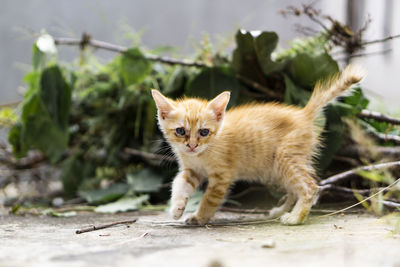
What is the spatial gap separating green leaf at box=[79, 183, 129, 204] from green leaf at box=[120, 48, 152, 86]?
2.16 ft

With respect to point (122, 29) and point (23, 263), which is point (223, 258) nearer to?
point (23, 263)

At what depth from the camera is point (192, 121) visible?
1.64 m

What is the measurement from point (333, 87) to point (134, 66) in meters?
1.18

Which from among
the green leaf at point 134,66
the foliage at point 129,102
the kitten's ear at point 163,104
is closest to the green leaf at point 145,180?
the foliage at point 129,102

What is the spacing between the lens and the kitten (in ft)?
5.38

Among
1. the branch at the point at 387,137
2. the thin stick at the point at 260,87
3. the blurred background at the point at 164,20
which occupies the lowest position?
the branch at the point at 387,137

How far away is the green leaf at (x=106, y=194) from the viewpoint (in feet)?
7.38

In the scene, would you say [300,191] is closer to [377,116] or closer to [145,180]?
[377,116]

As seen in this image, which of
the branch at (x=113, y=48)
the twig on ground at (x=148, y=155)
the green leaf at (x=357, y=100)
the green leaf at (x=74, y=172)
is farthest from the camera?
the green leaf at (x=74, y=172)

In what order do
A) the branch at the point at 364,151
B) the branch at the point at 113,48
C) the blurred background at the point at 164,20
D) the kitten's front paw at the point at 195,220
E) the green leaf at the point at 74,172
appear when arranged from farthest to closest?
the blurred background at the point at 164,20
the green leaf at the point at 74,172
the branch at the point at 113,48
the branch at the point at 364,151
the kitten's front paw at the point at 195,220

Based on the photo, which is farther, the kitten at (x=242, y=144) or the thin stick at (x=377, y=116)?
the thin stick at (x=377, y=116)

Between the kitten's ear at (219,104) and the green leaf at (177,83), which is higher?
the green leaf at (177,83)

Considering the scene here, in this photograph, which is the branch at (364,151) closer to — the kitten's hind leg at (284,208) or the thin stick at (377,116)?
the thin stick at (377,116)

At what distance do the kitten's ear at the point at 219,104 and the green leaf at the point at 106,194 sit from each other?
94 centimetres
